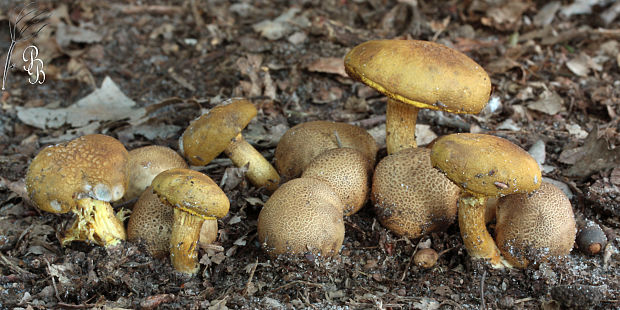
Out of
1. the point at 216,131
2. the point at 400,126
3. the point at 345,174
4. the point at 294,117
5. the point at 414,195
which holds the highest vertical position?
the point at 216,131

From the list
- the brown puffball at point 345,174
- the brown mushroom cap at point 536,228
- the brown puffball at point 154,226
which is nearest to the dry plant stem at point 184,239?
the brown puffball at point 154,226

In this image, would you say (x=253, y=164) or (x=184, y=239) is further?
(x=253, y=164)

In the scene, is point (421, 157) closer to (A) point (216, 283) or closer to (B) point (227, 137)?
(B) point (227, 137)

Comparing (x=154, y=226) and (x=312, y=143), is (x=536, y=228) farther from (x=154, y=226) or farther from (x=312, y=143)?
(x=154, y=226)

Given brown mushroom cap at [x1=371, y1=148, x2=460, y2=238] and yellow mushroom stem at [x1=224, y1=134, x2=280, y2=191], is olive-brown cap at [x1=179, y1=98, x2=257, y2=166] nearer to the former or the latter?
yellow mushroom stem at [x1=224, y1=134, x2=280, y2=191]

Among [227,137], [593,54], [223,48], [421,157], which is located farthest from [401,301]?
[593,54]

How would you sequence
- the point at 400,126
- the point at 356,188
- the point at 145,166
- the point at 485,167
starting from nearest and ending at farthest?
the point at 485,167 < the point at 356,188 < the point at 145,166 < the point at 400,126

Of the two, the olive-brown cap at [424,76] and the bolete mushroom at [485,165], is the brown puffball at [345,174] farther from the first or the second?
the bolete mushroom at [485,165]

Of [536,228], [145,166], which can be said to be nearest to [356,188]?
[536,228]

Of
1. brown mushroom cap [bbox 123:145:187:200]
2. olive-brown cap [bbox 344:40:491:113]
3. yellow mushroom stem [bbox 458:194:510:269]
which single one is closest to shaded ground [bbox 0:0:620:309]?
yellow mushroom stem [bbox 458:194:510:269]
